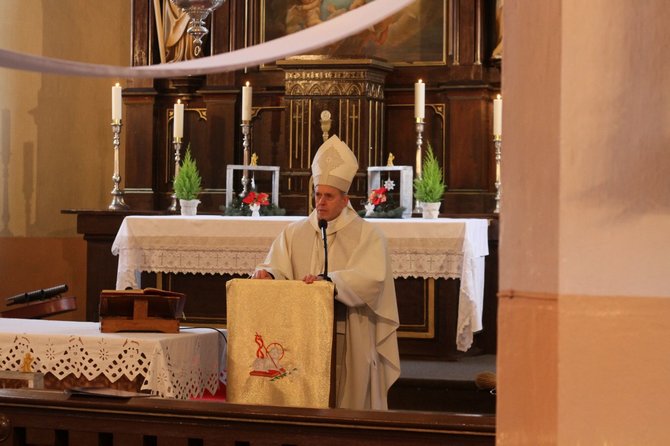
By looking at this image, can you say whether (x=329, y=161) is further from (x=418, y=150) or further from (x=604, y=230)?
(x=604, y=230)

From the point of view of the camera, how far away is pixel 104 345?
16.4 ft

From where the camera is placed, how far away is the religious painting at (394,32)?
10.1 m

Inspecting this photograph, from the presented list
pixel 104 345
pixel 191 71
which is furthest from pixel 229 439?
pixel 104 345

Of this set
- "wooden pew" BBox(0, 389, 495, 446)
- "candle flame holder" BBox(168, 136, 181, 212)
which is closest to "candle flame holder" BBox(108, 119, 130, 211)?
"candle flame holder" BBox(168, 136, 181, 212)

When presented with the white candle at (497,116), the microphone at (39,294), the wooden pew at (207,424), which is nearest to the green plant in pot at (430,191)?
the white candle at (497,116)

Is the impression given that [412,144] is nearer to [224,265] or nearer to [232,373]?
[224,265]

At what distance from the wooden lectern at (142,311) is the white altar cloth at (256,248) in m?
3.31

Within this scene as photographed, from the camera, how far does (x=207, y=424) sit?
11.1ft

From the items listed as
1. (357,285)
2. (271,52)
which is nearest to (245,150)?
(357,285)

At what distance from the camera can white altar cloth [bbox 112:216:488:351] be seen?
27.2ft

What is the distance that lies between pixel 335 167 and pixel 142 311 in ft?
4.22

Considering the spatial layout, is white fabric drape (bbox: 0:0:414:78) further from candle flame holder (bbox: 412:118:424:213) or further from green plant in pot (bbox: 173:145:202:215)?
green plant in pot (bbox: 173:145:202:215)

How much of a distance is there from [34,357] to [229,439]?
1.96 meters

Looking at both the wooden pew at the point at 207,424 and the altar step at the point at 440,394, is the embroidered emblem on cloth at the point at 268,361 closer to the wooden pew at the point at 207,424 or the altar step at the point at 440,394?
the wooden pew at the point at 207,424
